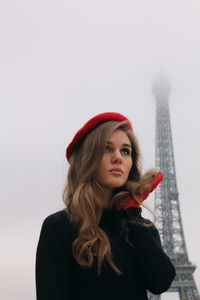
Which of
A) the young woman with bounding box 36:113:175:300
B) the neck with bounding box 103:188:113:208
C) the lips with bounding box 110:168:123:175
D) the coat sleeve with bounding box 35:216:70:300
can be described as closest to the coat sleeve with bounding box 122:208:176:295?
the young woman with bounding box 36:113:175:300

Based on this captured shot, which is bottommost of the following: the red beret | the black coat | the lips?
the black coat

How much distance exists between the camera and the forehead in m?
2.98

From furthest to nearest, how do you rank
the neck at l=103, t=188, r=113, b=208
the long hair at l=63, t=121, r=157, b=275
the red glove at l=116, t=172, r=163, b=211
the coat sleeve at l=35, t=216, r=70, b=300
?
the neck at l=103, t=188, r=113, b=208 → the red glove at l=116, t=172, r=163, b=211 → the long hair at l=63, t=121, r=157, b=275 → the coat sleeve at l=35, t=216, r=70, b=300

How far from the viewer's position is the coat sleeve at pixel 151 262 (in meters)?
2.68

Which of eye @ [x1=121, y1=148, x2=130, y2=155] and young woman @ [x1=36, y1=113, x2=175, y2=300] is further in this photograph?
eye @ [x1=121, y1=148, x2=130, y2=155]

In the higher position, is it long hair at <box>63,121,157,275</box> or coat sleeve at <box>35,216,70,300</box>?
long hair at <box>63,121,157,275</box>

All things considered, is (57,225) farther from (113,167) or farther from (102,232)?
(113,167)

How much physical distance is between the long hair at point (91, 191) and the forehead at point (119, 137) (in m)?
0.05

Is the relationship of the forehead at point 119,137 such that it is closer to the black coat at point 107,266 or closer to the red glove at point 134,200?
the red glove at point 134,200

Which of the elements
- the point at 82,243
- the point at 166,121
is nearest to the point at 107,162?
the point at 82,243

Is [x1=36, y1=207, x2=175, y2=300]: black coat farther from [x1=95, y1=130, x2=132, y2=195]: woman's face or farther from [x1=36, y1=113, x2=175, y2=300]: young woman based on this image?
[x1=95, y1=130, x2=132, y2=195]: woman's face

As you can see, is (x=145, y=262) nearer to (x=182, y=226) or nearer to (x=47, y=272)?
(x=47, y=272)

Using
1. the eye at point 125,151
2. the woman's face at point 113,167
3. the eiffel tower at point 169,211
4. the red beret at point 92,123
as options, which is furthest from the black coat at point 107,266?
the eiffel tower at point 169,211

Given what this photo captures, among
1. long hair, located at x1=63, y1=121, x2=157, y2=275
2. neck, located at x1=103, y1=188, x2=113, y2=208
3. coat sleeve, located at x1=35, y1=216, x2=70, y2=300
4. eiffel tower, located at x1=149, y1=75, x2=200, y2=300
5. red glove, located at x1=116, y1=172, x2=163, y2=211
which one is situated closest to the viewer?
coat sleeve, located at x1=35, y1=216, x2=70, y2=300
